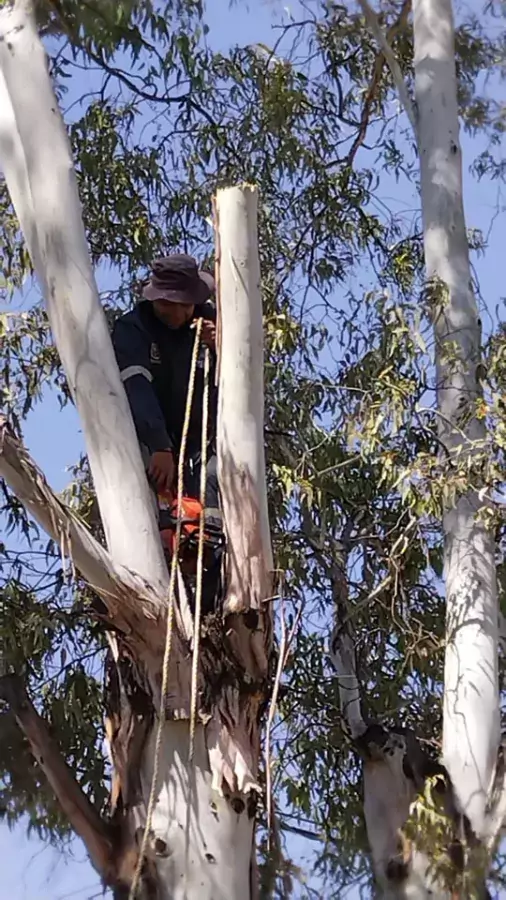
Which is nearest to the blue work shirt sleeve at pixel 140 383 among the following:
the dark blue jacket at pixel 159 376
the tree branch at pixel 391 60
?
the dark blue jacket at pixel 159 376

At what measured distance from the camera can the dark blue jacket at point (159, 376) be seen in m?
3.90

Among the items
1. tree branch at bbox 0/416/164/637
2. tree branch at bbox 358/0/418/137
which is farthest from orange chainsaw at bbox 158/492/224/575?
tree branch at bbox 358/0/418/137

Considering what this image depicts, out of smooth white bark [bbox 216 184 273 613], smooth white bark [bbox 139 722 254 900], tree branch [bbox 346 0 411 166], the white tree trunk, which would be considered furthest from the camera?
tree branch [bbox 346 0 411 166]

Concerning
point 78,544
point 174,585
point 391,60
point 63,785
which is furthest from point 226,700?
point 391,60

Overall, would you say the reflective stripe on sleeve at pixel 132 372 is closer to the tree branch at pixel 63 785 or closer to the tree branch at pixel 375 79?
the tree branch at pixel 63 785

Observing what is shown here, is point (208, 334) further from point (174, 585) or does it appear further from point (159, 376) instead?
point (174, 585)

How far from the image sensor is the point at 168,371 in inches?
165

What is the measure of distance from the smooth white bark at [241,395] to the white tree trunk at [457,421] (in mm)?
1306

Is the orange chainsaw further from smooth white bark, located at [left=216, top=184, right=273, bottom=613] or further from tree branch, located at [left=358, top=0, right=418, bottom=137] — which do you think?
tree branch, located at [left=358, top=0, right=418, bottom=137]

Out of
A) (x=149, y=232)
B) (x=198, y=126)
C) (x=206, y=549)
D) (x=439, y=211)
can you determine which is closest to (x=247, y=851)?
(x=206, y=549)

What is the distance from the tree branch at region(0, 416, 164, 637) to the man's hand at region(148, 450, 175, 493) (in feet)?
1.65

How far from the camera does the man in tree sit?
3875 mm

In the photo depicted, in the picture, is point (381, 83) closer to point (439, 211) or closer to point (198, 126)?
point (198, 126)

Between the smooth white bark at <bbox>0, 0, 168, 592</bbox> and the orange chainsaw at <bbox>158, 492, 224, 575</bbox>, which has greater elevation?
the smooth white bark at <bbox>0, 0, 168, 592</bbox>
